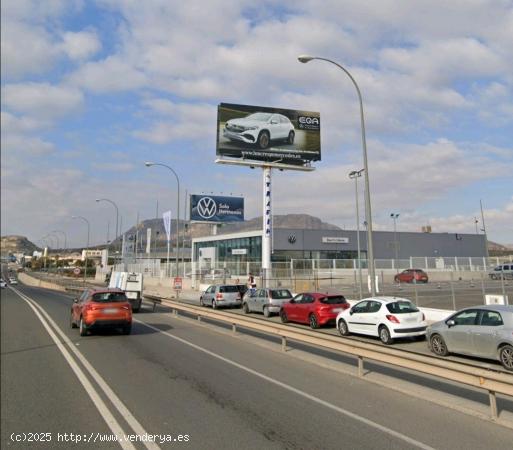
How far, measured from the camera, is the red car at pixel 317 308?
1931 centimetres

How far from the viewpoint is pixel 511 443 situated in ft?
19.0

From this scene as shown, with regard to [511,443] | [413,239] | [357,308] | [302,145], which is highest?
[302,145]

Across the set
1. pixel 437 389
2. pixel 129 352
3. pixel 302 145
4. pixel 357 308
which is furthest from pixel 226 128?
pixel 437 389

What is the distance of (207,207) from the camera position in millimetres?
68562

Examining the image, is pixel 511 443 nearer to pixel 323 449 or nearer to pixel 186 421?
pixel 323 449

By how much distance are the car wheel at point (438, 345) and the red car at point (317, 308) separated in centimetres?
650

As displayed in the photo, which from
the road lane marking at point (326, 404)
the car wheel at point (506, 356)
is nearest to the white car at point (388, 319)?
the car wheel at point (506, 356)

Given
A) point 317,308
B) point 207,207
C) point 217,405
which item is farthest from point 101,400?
point 207,207

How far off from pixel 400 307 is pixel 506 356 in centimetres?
475

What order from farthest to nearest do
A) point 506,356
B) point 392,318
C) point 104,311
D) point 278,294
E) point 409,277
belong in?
1. point 409,277
2. point 278,294
3. point 104,311
4. point 392,318
5. point 506,356

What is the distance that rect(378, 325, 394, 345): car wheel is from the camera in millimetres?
15141

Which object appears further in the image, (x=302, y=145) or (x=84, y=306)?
(x=302, y=145)

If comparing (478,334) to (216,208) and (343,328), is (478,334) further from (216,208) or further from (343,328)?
(216,208)

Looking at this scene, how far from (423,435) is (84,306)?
12800 millimetres
